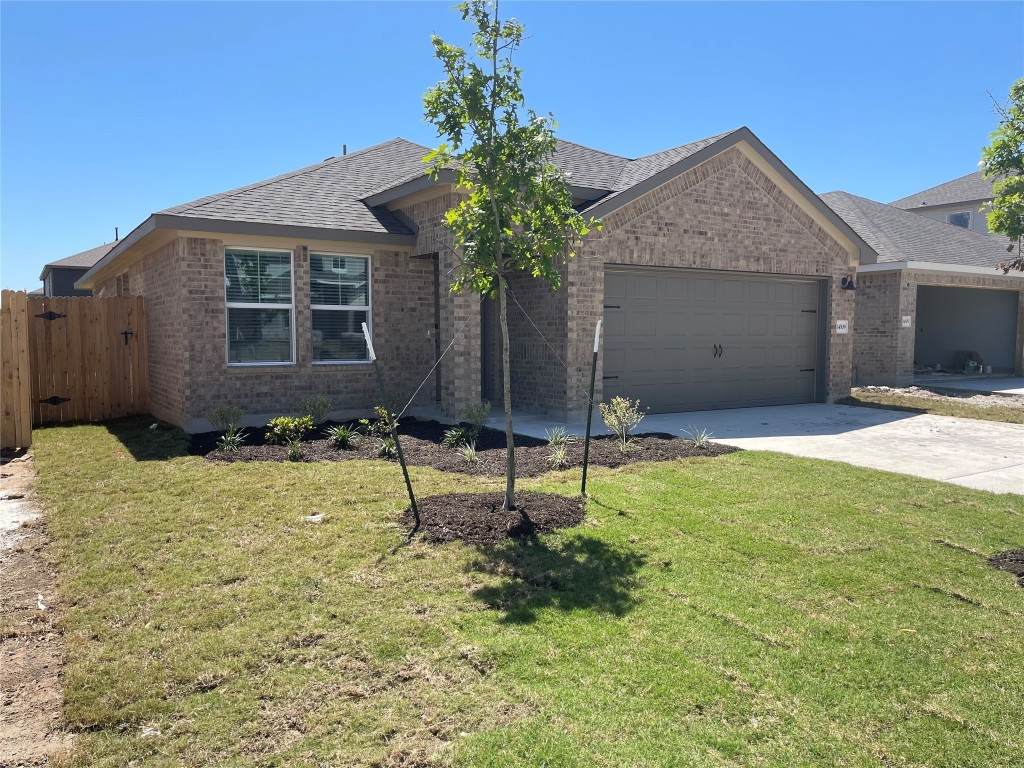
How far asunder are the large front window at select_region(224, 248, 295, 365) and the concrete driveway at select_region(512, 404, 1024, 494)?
12.3 ft

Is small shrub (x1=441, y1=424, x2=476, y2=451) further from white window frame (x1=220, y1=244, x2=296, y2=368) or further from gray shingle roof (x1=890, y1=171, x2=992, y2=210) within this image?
gray shingle roof (x1=890, y1=171, x2=992, y2=210)

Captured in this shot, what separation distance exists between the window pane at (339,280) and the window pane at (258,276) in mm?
404

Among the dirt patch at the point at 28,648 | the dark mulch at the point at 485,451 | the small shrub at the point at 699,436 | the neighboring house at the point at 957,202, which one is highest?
the neighboring house at the point at 957,202

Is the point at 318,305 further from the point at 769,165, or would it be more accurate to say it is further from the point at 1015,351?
the point at 1015,351

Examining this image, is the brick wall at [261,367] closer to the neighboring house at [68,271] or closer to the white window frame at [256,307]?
the white window frame at [256,307]

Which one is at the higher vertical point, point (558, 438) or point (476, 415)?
point (476, 415)

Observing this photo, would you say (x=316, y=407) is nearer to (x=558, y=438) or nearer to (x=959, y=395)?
(x=558, y=438)

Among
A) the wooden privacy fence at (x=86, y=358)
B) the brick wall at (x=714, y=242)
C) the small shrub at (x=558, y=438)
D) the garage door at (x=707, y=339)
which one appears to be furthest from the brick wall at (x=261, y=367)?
the garage door at (x=707, y=339)

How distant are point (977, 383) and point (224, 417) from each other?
2001 centimetres

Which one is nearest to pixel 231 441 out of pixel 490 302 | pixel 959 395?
pixel 490 302

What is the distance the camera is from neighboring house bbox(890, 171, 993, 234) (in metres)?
32.3

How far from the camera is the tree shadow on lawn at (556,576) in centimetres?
462

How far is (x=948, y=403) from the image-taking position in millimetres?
15953

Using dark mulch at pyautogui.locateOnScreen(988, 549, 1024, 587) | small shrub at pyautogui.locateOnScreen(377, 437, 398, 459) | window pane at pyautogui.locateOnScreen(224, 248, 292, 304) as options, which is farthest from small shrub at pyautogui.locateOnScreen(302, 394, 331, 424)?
dark mulch at pyautogui.locateOnScreen(988, 549, 1024, 587)
